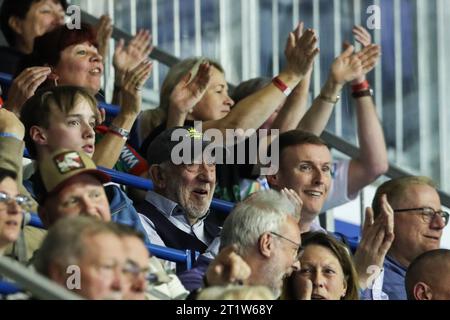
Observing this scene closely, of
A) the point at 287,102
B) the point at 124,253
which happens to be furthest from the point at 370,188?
the point at 124,253

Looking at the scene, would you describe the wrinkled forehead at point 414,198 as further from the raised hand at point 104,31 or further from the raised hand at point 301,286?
the raised hand at point 104,31

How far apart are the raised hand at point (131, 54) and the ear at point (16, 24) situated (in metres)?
0.60

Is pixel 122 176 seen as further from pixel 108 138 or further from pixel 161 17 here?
pixel 161 17

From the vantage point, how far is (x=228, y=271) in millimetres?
7023

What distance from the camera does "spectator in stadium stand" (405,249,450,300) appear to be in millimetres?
8562

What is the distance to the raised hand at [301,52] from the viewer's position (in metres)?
9.63

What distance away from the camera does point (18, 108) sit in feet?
28.5

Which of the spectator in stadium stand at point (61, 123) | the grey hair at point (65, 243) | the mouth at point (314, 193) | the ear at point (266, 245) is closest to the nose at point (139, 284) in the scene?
the grey hair at point (65, 243)

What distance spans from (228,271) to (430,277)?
1803mm

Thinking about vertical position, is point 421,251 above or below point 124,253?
below

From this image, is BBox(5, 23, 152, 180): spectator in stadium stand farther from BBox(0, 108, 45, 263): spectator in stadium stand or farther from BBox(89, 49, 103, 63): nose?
BBox(0, 108, 45, 263): spectator in stadium stand

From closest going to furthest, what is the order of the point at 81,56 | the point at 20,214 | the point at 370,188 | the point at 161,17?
the point at 20,214 → the point at 81,56 → the point at 370,188 → the point at 161,17

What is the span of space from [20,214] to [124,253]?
75 centimetres

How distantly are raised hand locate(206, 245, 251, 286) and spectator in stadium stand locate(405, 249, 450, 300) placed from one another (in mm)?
1630
